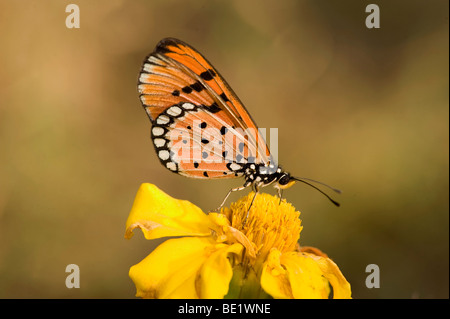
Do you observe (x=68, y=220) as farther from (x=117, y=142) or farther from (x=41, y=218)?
(x=117, y=142)

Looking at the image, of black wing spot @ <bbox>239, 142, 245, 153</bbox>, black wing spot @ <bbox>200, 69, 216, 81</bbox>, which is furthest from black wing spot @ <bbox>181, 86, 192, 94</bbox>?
black wing spot @ <bbox>239, 142, 245, 153</bbox>

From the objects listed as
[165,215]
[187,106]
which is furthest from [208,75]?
[165,215]

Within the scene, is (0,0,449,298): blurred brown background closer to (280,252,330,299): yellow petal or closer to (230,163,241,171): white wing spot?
(230,163,241,171): white wing spot

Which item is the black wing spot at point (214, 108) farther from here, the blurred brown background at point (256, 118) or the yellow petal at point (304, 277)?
the blurred brown background at point (256, 118)

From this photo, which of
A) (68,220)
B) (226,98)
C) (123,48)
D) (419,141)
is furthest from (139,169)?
(419,141)

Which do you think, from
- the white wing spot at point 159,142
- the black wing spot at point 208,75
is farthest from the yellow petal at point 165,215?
the black wing spot at point 208,75

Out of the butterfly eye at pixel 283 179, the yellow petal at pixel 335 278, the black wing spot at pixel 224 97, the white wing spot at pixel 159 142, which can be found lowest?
the yellow petal at pixel 335 278
